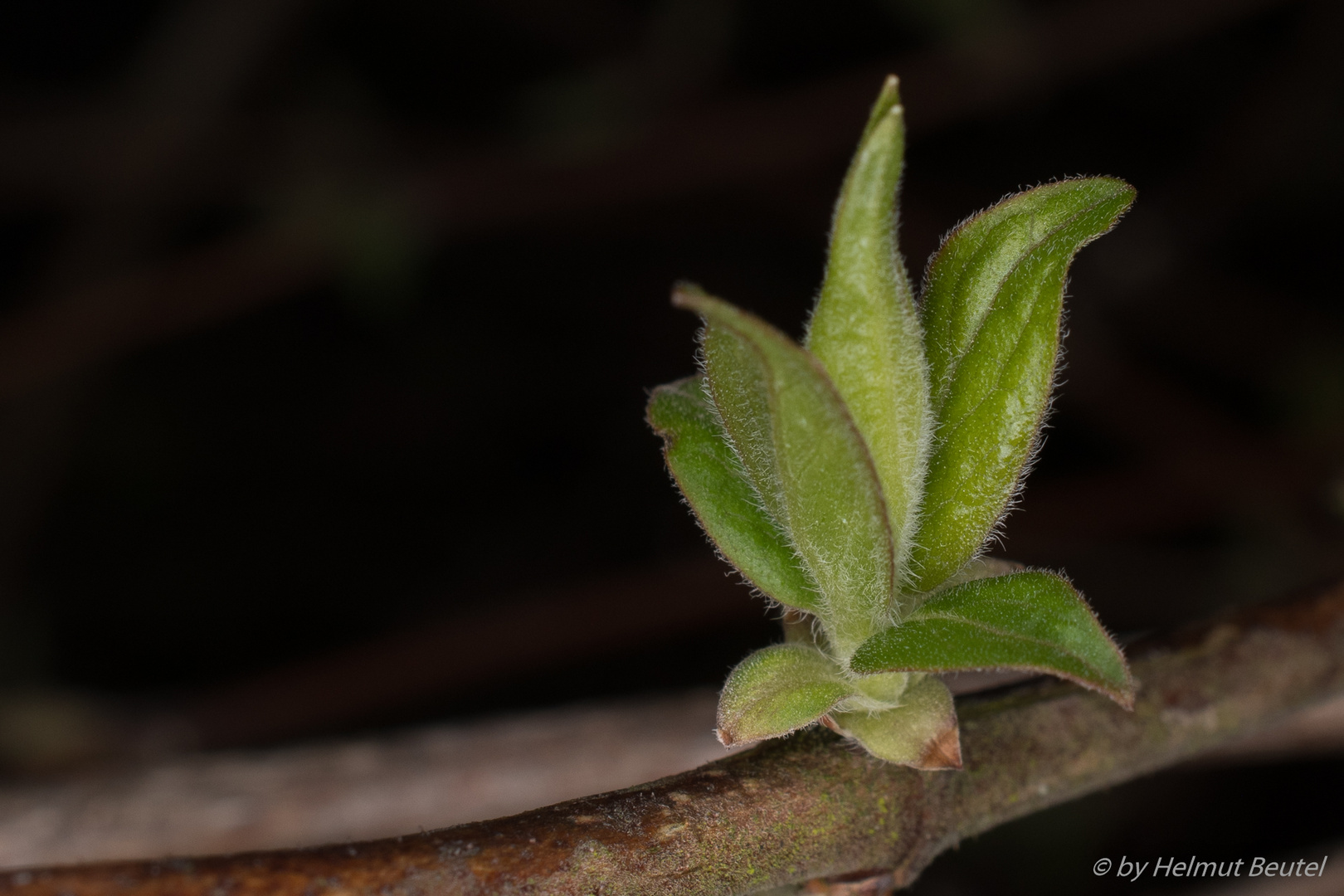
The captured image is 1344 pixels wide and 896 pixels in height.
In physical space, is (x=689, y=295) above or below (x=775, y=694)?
above

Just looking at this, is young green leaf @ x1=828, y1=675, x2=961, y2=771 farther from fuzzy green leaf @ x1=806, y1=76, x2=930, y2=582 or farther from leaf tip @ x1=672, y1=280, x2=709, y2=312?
leaf tip @ x1=672, y1=280, x2=709, y2=312

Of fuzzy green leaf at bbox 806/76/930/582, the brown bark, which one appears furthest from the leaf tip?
the brown bark

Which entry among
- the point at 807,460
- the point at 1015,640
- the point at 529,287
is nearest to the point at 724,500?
the point at 807,460

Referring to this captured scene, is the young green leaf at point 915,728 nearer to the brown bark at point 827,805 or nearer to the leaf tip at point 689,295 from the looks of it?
the brown bark at point 827,805

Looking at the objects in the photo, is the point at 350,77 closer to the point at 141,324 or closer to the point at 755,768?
the point at 141,324

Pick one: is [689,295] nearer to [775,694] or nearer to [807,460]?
[807,460]

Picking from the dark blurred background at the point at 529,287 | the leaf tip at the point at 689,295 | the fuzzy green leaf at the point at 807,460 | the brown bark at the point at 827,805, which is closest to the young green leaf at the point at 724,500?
the fuzzy green leaf at the point at 807,460
